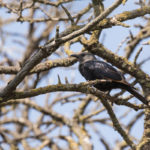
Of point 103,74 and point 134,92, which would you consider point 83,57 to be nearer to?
point 103,74

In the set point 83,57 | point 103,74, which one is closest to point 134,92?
point 103,74

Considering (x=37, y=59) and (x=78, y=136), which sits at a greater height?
(x=37, y=59)

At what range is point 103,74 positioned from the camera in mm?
4887

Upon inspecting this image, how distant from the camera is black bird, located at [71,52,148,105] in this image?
4.61 metres

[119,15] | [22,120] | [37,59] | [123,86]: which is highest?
[119,15]

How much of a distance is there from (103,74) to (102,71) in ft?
0.16

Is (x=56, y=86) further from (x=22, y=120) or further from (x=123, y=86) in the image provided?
(x=22, y=120)

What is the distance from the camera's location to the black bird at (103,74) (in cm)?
461

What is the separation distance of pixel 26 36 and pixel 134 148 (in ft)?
22.0

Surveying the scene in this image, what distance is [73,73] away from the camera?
24.4ft

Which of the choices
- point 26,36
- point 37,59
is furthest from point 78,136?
point 26,36

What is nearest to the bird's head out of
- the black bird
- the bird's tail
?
the black bird

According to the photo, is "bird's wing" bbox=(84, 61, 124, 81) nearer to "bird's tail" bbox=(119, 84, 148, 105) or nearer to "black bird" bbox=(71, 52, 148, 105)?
"black bird" bbox=(71, 52, 148, 105)

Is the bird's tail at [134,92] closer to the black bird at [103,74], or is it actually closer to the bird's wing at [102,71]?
the black bird at [103,74]
